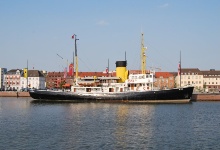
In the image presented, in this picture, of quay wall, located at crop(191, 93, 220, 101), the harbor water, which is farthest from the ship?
the harbor water

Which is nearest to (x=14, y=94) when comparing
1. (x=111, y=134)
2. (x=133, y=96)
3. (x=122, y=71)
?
(x=122, y=71)

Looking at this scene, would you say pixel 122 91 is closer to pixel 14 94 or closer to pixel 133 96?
pixel 133 96

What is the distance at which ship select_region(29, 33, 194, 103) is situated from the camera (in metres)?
84.6

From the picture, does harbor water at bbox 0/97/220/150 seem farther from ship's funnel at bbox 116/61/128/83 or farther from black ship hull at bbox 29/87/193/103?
ship's funnel at bbox 116/61/128/83

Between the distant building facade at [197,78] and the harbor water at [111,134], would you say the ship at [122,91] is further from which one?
the distant building facade at [197,78]

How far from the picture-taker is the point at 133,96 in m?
85.7

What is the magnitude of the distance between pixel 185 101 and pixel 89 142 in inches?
2212

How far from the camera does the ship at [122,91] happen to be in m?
84.6

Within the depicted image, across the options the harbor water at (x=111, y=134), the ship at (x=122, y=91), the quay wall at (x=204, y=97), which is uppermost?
the ship at (x=122, y=91)

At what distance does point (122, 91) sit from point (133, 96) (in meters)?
4.02

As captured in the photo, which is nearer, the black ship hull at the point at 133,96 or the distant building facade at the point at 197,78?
the black ship hull at the point at 133,96

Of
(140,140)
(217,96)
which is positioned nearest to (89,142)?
(140,140)

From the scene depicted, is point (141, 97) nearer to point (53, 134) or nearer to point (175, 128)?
point (175, 128)

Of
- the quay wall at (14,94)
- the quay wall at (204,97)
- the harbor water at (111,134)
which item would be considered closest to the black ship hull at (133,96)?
the quay wall at (204,97)
